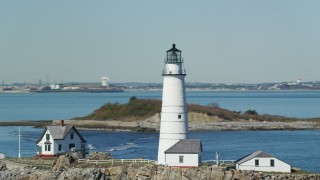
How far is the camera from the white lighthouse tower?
1519 inches

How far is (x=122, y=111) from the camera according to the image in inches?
4552

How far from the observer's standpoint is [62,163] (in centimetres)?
4078

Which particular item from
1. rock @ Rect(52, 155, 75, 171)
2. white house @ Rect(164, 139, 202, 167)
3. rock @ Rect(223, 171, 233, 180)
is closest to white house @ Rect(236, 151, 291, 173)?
rock @ Rect(223, 171, 233, 180)

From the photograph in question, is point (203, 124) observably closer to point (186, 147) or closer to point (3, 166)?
point (3, 166)

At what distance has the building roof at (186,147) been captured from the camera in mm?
37906

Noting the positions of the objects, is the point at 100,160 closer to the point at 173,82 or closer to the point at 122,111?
the point at 173,82

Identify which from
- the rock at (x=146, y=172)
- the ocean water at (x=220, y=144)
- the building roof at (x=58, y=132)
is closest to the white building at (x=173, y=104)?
the rock at (x=146, y=172)

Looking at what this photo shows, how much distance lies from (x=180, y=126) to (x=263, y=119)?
75.4m

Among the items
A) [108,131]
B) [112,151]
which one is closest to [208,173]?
[112,151]

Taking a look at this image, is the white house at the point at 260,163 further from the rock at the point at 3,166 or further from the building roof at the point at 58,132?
the building roof at the point at 58,132

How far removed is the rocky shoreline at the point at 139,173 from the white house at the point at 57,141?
657 centimetres

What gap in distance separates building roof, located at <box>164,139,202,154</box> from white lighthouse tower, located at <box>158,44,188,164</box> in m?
0.43

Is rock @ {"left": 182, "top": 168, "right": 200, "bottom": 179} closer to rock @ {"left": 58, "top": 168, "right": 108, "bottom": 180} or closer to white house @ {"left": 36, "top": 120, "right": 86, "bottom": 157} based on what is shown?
rock @ {"left": 58, "top": 168, "right": 108, "bottom": 180}

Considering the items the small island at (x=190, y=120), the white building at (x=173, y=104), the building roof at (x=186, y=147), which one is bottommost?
the small island at (x=190, y=120)
